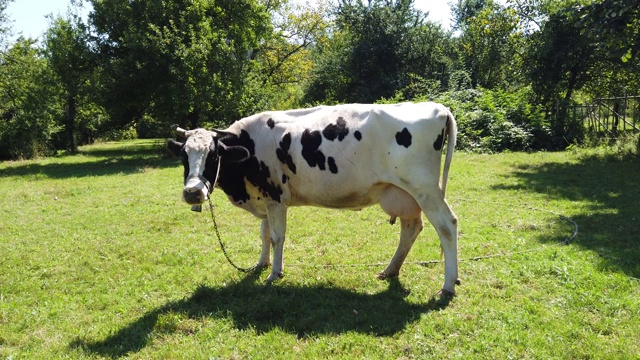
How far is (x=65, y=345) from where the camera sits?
5.46 meters

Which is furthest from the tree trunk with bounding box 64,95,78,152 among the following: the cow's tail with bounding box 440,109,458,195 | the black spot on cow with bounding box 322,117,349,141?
the cow's tail with bounding box 440,109,458,195

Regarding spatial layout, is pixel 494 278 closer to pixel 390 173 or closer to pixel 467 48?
pixel 390 173

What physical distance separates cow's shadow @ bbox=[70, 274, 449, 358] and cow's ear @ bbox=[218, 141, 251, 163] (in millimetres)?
1805

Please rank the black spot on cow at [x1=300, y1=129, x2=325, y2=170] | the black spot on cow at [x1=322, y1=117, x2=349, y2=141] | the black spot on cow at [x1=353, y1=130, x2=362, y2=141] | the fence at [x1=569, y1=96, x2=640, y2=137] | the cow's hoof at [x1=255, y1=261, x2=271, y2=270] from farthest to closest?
the fence at [x1=569, y1=96, x2=640, y2=137] < the cow's hoof at [x1=255, y1=261, x2=271, y2=270] < the black spot on cow at [x1=300, y1=129, x2=325, y2=170] < the black spot on cow at [x1=322, y1=117, x2=349, y2=141] < the black spot on cow at [x1=353, y1=130, x2=362, y2=141]

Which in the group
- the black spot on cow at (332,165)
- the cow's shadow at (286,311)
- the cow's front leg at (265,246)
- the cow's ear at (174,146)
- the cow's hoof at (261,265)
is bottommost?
the cow's shadow at (286,311)

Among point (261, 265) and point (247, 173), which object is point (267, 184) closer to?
point (247, 173)

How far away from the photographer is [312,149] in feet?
22.3

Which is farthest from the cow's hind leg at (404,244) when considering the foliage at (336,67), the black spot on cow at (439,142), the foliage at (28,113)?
the foliage at (28,113)

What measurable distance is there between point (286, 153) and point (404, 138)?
1760 mm

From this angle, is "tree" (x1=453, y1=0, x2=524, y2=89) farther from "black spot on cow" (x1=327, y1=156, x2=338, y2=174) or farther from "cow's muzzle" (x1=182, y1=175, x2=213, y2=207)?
"cow's muzzle" (x1=182, y1=175, x2=213, y2=207)

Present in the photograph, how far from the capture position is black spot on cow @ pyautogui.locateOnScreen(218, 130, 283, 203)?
719 centimetres

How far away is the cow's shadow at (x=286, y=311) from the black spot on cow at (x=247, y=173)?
1.39m

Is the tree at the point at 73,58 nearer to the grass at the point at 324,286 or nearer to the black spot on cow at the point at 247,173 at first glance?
the grass at the point at 324,286

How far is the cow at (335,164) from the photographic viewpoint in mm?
6230
